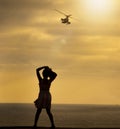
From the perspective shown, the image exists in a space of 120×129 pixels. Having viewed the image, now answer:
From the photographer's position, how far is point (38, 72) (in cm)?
2477

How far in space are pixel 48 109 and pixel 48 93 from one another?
688mm

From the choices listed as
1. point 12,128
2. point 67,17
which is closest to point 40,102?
point 12,128

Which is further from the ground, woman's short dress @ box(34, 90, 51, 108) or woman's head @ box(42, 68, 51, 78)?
woman's head @ box(42, 68, 51, 78)

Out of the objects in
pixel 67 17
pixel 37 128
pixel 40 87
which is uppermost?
pixel 67 17

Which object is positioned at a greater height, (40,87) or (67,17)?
(67,17)

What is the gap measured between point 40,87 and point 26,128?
2293 millimetres

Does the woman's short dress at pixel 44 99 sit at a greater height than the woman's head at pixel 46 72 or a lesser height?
lesser

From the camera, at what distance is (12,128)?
25859 mm

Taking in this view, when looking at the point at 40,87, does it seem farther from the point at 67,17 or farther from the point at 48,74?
the point at 67,17

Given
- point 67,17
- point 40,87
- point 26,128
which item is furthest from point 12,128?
point 67,17

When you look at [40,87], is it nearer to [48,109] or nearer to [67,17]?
[48,109]

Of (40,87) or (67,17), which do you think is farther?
(67,17)

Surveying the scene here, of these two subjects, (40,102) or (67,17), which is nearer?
(40,102)

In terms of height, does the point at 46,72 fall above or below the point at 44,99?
above
